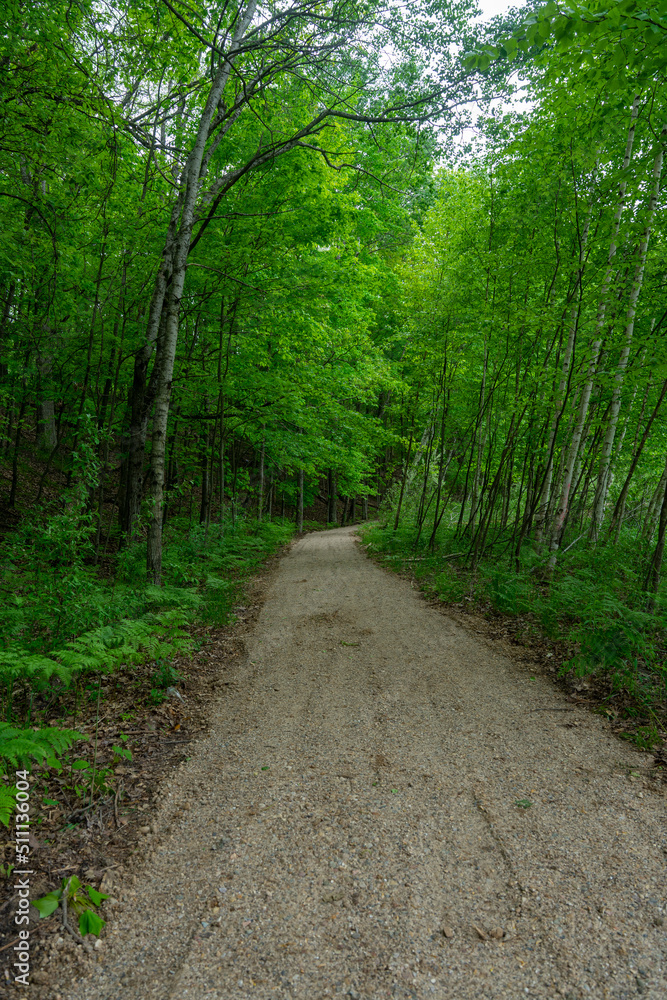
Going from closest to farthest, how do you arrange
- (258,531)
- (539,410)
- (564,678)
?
(564,678), (539,410), (258,531)

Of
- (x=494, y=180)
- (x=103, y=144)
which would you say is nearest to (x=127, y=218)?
(x=103, y=144)

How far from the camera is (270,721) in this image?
4.13 metres


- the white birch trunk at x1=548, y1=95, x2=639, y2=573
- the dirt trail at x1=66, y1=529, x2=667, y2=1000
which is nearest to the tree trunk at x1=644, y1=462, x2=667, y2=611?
the white birch trunk at x1=548, y1=95, x2=639, y2=573

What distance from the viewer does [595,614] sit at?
17.3ft

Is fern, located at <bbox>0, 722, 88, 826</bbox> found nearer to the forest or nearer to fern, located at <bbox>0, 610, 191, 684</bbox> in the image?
the forest

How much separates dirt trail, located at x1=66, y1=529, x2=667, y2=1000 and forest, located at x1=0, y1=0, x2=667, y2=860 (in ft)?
2.76

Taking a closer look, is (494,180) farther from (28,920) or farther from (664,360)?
(28,920)

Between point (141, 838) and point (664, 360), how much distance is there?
20.8 feet

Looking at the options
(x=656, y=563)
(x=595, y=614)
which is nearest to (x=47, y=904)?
(x=595, y=614)

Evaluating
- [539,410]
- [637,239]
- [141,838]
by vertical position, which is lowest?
[141,838]

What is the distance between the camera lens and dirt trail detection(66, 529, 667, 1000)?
198 centimetres

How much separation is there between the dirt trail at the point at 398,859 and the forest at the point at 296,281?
0.84m

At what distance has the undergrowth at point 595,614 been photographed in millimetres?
4406

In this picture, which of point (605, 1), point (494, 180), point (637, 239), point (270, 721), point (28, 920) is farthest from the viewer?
point (494, 180)
